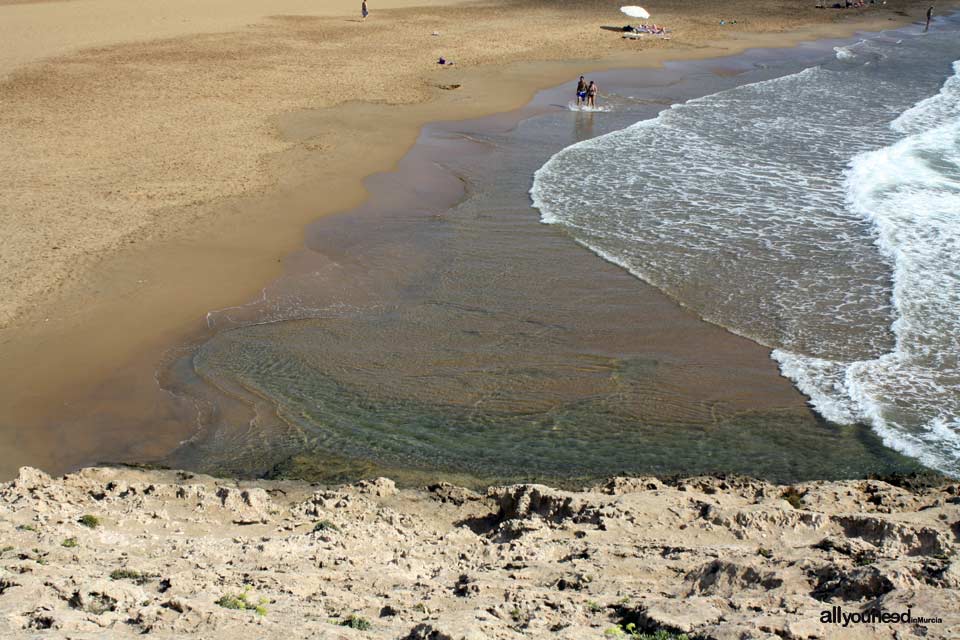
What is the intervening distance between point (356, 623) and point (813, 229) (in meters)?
12.9

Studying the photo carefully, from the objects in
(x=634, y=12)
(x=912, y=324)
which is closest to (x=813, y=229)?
(x=912, y=324)

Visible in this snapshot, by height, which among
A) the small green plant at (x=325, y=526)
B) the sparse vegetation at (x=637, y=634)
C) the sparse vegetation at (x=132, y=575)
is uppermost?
the sparse vegetation at (x=637, y=634)

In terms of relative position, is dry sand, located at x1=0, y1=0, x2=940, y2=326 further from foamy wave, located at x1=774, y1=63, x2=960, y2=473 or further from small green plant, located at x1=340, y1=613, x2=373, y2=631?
foamy wave, located at x1=774, y1=63, x2=960, y2=473

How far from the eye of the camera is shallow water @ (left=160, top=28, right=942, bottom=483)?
9.06 metres

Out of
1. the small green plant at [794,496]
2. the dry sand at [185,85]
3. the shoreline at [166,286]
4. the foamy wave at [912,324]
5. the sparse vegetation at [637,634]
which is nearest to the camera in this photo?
the sparse vegetation at [637,634]

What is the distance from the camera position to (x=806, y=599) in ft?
19.4

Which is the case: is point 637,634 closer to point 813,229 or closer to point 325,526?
point 325,526

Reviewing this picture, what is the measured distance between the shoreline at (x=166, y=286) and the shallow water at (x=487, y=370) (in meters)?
0.59

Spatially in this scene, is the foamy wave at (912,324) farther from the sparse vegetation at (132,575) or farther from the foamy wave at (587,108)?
the foamy wave at (587,108)

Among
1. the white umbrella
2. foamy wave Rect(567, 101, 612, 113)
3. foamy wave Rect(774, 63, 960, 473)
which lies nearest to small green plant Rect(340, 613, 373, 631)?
foamy wave Rect(774, 63, 960, 473)

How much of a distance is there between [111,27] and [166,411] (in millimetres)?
29267

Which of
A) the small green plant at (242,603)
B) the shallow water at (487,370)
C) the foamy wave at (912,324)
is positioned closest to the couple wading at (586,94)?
the foamy wave at (912,324)

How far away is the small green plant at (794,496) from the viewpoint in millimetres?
7844

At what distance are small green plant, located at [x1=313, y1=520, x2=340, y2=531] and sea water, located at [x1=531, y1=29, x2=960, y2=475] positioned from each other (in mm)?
5897
